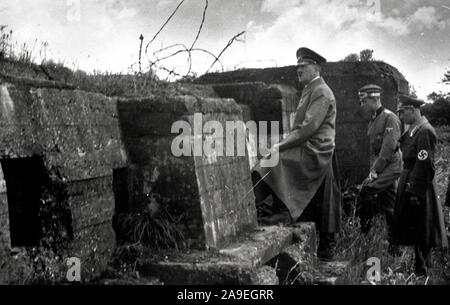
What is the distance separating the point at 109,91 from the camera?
4.58 m

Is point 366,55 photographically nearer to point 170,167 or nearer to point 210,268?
point 170,167

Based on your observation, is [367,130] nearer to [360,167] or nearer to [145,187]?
[360,167]

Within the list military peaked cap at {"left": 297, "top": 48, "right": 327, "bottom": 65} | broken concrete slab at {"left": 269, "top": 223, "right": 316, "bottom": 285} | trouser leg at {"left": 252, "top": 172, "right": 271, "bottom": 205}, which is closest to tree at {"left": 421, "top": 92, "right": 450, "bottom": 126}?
military peaked cap at {"left": 297, "top": 48, "right": 327, "bottom": 65}

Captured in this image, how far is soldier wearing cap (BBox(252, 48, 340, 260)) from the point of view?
6090mm

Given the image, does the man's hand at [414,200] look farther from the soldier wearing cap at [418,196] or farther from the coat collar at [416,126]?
the coat collar at [416,126]

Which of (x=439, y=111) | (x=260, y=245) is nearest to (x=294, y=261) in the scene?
(x=260, y=245)

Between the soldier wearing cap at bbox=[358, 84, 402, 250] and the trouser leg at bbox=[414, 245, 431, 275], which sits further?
the soldier wearing cap at bbox=[358, 84, 402, 250]

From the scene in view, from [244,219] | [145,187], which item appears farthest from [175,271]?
[244,219]

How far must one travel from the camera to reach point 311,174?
20.2 ft

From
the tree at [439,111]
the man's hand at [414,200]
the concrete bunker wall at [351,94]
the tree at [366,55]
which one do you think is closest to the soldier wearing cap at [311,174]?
the man's hand at [414,200]

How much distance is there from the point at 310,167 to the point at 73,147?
3.10 m

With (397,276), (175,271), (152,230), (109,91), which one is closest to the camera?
(175,271)

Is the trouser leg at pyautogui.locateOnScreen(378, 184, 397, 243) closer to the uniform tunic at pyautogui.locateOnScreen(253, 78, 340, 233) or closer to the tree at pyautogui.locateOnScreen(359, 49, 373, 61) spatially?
the uniform tunic at pyautogui.locateOnScreen(253, 78, 340, 233)

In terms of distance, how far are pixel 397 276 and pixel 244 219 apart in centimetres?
175
